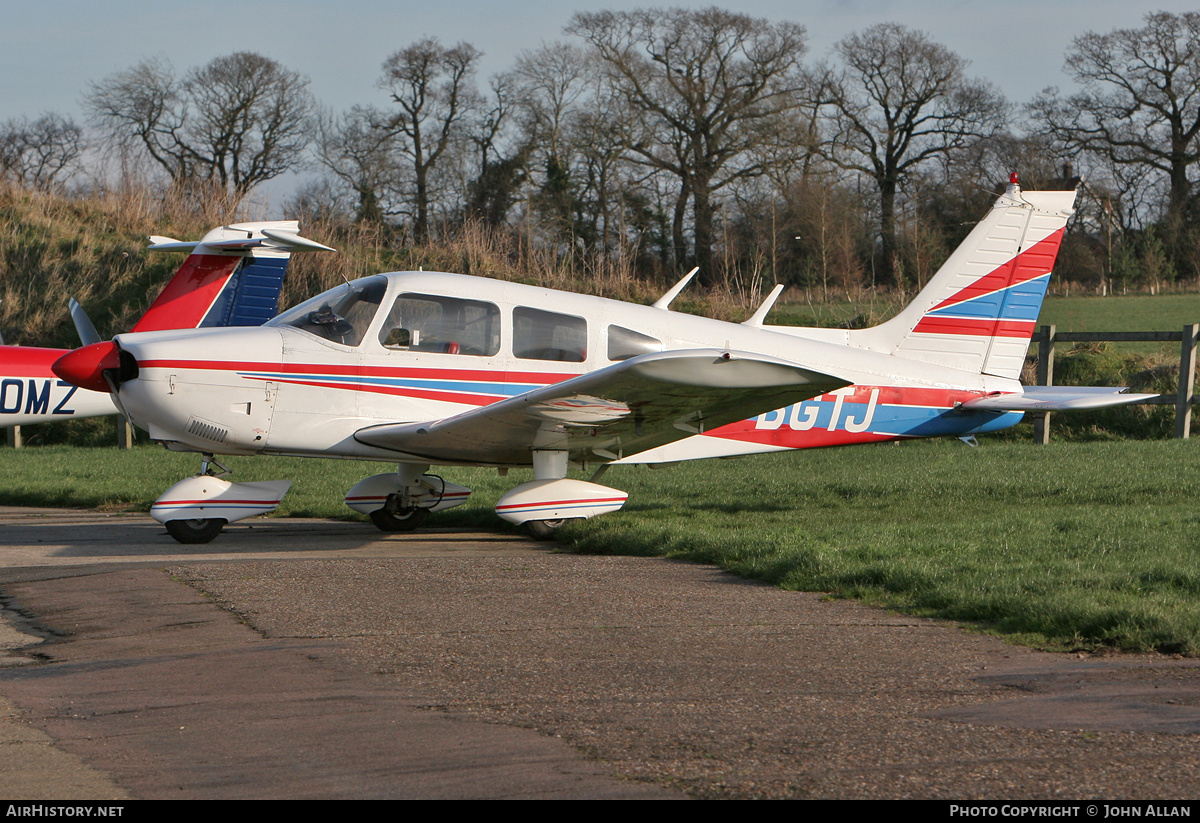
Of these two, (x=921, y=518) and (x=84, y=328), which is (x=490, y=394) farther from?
(x=84, y=328)

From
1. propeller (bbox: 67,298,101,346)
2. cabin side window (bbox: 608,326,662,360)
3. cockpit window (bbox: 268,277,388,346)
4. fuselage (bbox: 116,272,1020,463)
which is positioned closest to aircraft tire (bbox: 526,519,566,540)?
fuselage (bbox: 116,272,1020,463)

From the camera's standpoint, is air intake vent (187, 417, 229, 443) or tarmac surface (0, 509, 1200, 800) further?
air intake vent (187, 417, 229, 443)

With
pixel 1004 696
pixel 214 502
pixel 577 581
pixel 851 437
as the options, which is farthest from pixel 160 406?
pixel 1004 696

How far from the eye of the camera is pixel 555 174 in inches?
1614

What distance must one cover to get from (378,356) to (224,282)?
19.4 feet

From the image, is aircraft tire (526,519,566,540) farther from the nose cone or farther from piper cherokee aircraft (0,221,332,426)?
piper cherokee aircraft (0,221,332,426)

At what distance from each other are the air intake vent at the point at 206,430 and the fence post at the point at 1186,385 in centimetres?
1344

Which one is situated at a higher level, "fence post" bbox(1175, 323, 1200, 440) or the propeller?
the propeller

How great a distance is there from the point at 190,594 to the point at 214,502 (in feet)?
9.00

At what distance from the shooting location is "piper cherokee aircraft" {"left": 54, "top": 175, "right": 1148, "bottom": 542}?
8.34 meters

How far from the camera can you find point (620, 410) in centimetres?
793

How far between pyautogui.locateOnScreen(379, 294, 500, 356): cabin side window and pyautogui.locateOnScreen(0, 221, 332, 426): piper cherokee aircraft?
4824 mm

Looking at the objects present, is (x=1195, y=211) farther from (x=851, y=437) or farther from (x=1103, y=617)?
(x=1103, y=617)

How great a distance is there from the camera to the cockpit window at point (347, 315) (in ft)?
28.8
